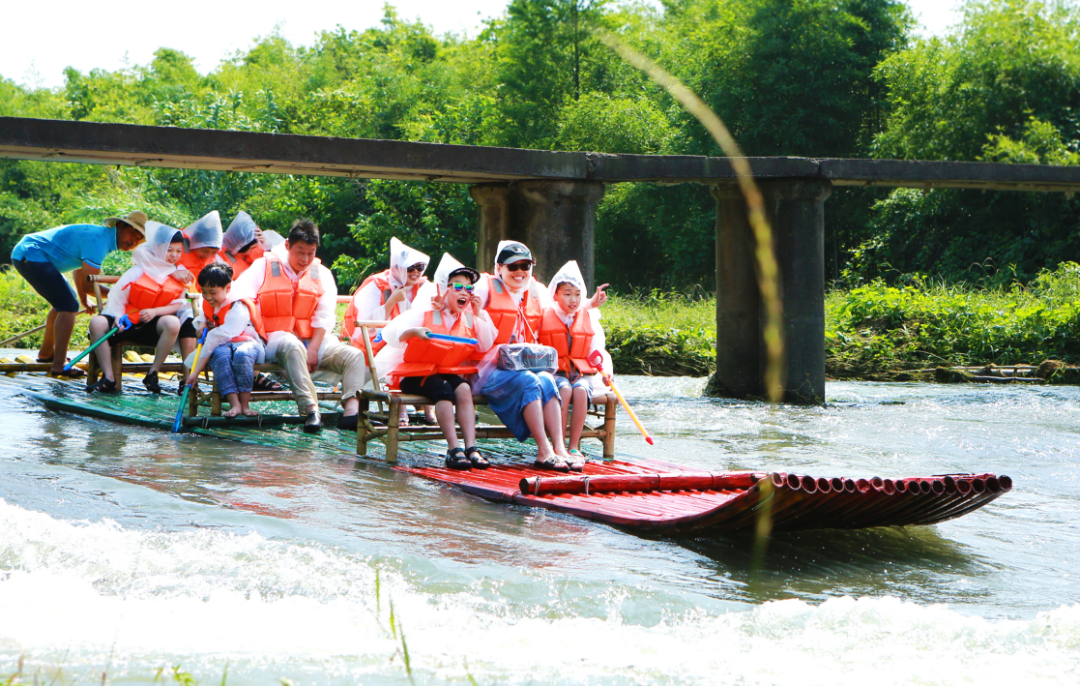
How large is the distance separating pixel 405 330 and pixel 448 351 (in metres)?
0.30

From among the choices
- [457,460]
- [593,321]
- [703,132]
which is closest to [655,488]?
[457,460]

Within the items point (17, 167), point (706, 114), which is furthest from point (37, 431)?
point (17, 167)

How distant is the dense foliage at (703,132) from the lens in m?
26.8

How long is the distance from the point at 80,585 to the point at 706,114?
30.2 metres

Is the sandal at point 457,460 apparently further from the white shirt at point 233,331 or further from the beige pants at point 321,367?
the white shirt at point 233,331

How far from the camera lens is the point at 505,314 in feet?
25.6

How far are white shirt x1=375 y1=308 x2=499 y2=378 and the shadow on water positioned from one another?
2.23 meters

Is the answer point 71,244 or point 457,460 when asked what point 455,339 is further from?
point 71,244

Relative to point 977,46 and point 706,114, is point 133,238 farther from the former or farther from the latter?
point 706,114

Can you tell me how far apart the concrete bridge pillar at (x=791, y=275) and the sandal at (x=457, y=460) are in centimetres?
628

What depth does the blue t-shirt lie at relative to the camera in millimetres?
11086

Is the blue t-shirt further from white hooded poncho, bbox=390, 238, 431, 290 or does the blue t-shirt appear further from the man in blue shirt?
white hooded poncho, bbox=390, 238, 431, 290

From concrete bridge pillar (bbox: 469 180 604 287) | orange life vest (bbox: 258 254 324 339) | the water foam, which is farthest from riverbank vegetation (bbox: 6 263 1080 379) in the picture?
the water foam

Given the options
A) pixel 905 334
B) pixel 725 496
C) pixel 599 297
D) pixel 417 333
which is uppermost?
pixel 599 297
